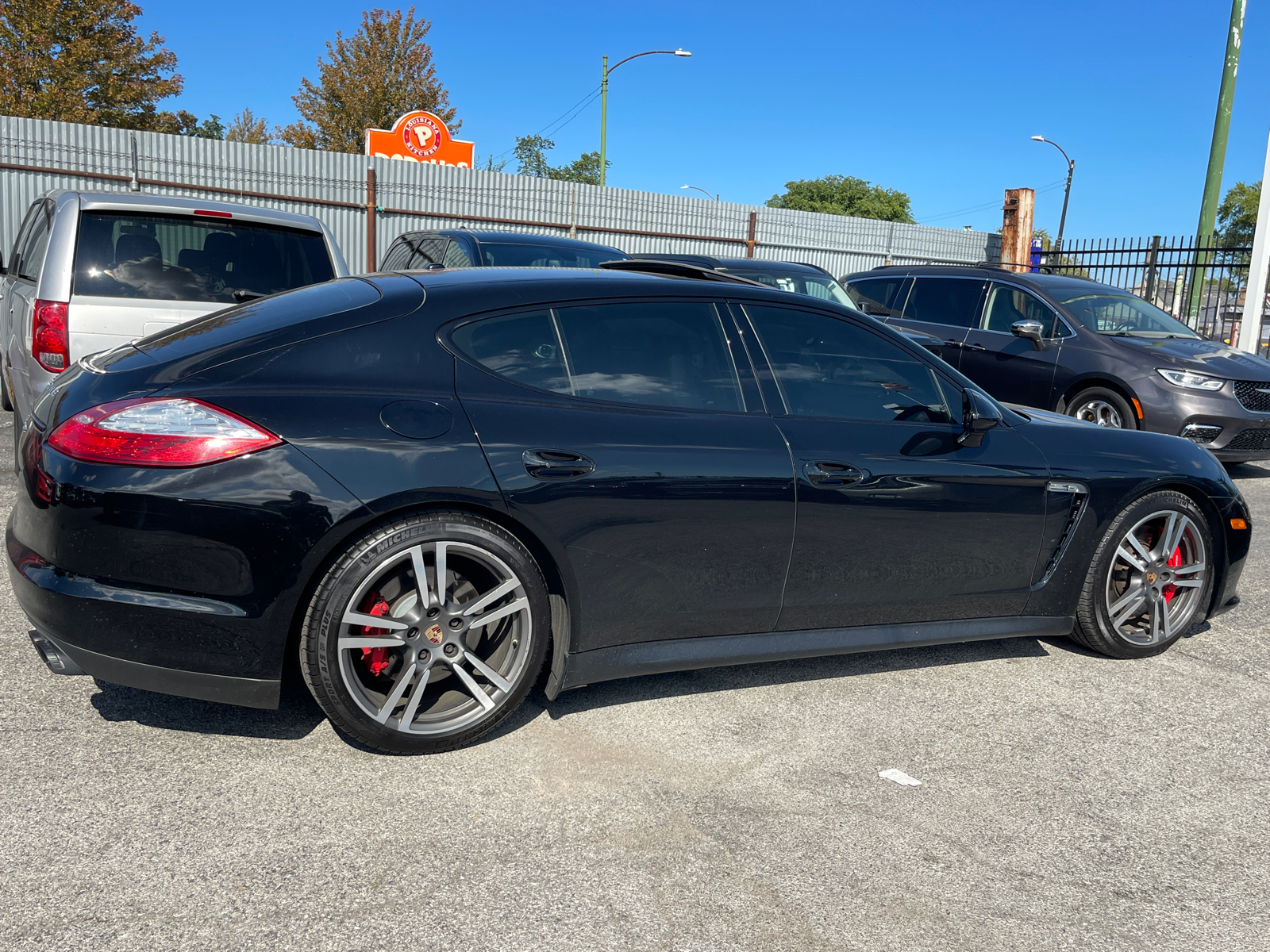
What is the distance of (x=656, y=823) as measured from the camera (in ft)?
9.21

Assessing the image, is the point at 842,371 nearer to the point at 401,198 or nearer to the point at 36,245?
the point at 36,245

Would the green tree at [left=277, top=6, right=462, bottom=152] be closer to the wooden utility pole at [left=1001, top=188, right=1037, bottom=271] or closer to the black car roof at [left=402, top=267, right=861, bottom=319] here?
the wooden utility pole at [left=1001, top=188, right=1037, bottom=271]

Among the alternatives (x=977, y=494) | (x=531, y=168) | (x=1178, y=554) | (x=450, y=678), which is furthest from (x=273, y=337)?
(x=531, y=168)

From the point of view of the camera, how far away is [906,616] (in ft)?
12.3

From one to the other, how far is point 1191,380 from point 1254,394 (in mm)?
556

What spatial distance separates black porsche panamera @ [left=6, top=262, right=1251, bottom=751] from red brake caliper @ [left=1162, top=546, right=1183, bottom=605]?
18.2 inches

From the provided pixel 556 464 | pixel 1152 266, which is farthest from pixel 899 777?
pixel 1152 266

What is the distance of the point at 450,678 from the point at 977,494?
1.99 metres

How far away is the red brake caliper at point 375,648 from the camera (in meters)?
2.98

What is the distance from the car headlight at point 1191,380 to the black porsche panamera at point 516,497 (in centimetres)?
526

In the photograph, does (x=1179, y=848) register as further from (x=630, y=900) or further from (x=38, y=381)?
(x=38, y=381)

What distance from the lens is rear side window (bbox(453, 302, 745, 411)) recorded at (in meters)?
3.22

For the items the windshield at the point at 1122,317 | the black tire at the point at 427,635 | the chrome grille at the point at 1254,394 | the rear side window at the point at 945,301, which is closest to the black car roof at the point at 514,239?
the rear side window at the point at 945,301

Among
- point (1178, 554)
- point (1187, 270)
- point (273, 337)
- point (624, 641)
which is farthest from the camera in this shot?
point (1187, 270)
